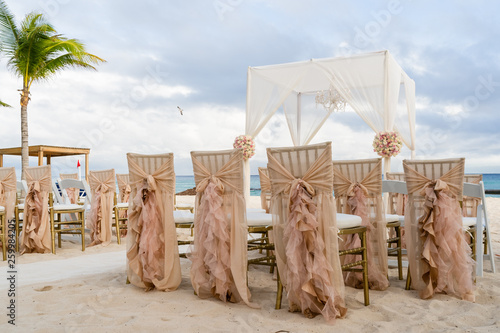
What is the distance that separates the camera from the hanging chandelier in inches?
306

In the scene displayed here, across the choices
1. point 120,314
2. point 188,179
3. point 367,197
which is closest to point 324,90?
point 367,197

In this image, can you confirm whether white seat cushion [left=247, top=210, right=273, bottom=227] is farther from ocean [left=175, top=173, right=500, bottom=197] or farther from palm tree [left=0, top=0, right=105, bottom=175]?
ocean [left=175, top=173, right=500, bottom=197]

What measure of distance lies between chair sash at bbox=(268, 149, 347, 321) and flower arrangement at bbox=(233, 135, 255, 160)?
502 cm

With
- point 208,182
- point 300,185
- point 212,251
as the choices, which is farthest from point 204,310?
point 300,185

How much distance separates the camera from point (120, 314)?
95.0 inches

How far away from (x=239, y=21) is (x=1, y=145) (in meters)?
15.7

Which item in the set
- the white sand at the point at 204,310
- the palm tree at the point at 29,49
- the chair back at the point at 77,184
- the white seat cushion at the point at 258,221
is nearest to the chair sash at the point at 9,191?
the chair back at the point at 77,184

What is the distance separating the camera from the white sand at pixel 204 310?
2178 millimetres

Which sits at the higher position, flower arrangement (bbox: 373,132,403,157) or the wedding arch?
the wedding arch

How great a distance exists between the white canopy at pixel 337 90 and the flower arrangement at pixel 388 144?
139 mm

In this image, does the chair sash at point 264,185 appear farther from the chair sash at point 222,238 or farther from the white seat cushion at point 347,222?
the white seat cushion at point 347,222

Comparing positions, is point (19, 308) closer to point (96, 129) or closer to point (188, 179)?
point (96, 129)

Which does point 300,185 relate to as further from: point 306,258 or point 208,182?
point 208,182

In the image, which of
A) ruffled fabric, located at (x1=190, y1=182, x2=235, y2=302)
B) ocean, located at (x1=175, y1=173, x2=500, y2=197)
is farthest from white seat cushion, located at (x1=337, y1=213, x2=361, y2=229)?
ocean, located at (x1=175, y1=173, x2=500, y2=197)
